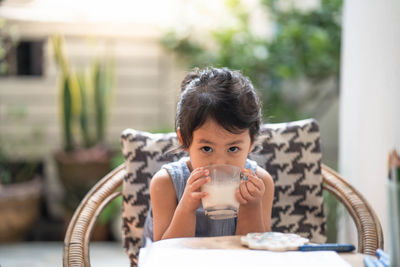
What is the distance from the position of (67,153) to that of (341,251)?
3.02 metres

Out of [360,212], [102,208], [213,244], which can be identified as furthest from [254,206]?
[102,208]

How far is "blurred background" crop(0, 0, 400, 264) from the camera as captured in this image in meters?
3.61

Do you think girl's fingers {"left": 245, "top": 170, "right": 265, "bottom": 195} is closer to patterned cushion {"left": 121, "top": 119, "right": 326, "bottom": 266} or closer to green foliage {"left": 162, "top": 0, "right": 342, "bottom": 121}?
patterned cushion {"left": 121, "top": 119, "right": 326, "bottom": 266}

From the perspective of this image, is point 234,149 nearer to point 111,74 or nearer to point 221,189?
point 221,189

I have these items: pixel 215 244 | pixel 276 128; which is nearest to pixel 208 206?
pixel 215 244

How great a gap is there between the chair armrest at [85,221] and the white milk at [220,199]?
49cm

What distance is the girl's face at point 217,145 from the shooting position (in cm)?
139

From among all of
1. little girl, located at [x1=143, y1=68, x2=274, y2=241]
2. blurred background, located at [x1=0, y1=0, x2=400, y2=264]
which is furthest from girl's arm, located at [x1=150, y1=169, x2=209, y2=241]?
blurred background, located at [x1=0, y1=0, x2=400, y2=264]

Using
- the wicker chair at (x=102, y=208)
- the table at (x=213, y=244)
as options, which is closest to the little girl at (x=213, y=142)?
the table at (x=213, y=244)

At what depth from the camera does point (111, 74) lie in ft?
12.9

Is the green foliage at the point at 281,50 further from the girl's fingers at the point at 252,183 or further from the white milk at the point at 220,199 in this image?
the white milk at the point at 220,199

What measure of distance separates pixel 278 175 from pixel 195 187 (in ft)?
1.82

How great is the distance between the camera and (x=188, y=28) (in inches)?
155

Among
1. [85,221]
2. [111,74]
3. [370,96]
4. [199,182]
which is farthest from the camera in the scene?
[111,74]
